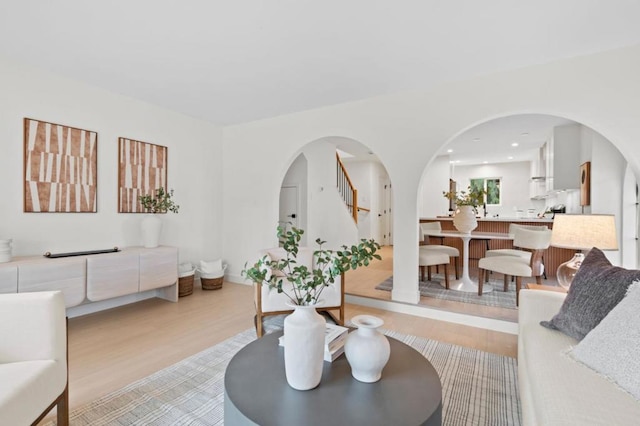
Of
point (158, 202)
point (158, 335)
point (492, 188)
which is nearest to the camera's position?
point (158, 335)

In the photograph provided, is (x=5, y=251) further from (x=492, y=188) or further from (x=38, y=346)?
(x=492, y=188)

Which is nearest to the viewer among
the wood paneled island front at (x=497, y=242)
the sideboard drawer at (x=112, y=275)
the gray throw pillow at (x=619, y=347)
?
the gray throw pillow at (x=619, y=347)

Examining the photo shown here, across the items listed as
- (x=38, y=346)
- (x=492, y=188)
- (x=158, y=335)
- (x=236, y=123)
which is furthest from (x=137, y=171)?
(x=492, y=188)

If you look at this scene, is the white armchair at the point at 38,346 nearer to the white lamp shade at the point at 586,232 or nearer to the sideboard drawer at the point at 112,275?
the sideboard drawer at the point at 112,275

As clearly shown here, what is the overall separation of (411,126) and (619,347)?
2.72m

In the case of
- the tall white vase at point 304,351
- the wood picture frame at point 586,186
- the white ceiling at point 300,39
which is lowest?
the tall white vase at point 304,351

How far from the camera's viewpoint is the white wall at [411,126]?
257 cm

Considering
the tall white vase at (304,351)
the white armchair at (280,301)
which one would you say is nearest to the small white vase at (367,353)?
the tall white vase at (304,351)

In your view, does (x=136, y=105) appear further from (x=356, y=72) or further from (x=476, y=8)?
(x=476, y=8)

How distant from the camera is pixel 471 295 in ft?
12.2

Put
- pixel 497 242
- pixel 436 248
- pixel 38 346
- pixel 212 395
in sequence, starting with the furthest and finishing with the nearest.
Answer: pixel 497 242
pixel 436 248
pixel 212 395
pixel 38 346

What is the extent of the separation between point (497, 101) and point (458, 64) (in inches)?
22.4

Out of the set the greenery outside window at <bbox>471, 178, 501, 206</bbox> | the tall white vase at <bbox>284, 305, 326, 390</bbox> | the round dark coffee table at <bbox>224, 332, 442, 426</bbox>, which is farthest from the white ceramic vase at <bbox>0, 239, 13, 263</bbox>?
the greenery outside window at <bbox>471, 178, 501, 206</bbox>

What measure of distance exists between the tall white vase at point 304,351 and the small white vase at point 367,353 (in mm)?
147
